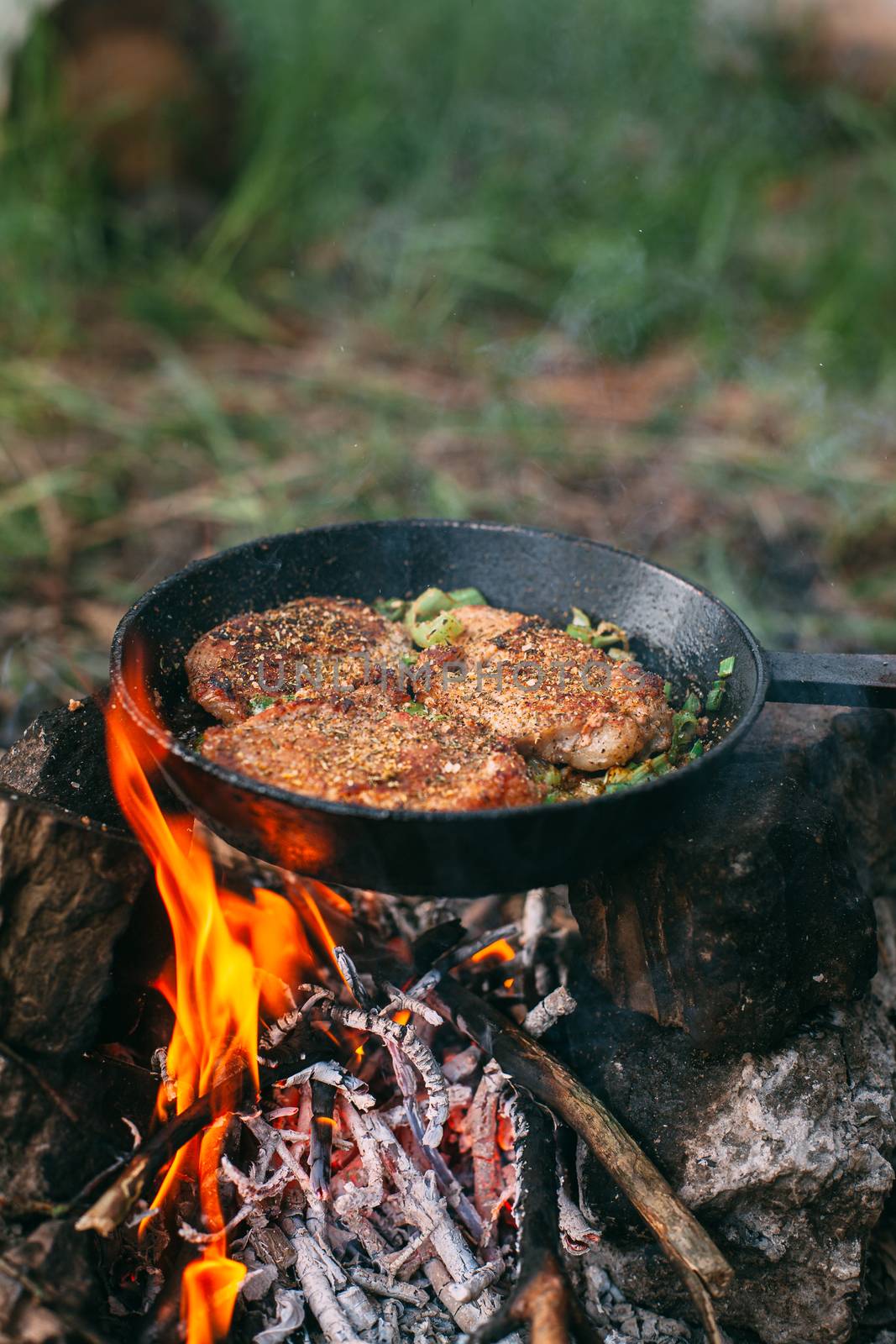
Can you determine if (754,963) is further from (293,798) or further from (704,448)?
(704,448)

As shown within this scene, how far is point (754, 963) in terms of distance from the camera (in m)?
2.36

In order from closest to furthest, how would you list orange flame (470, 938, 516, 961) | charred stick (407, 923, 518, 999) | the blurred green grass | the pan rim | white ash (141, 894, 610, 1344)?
1. the pan rim
2. white ash (141, 894, 610, 1344)
3. charred stick (407, 923, 518, 999)
4. orange flame (470, 938, 516, 961)
5. the blurred green grass

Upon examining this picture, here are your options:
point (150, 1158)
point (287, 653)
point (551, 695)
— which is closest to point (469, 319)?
point (287, 653)

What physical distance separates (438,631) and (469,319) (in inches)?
213

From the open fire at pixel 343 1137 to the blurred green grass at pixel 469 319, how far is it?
1.99 m

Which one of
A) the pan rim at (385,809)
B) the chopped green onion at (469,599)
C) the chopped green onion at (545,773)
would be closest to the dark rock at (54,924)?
the pan rim at (385,809)

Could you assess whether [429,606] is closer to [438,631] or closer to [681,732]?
[438,631]

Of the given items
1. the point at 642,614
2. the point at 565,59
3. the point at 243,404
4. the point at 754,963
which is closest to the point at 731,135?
the point at 565,59

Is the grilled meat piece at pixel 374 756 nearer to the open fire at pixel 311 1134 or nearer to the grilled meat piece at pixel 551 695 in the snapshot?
the grilled meat piece at pixel 551 695

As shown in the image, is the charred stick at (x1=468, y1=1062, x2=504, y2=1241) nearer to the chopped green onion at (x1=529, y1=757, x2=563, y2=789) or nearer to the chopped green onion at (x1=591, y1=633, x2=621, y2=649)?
the chopped green onion at (x1=529, y1=757, x2=563, y2=789)

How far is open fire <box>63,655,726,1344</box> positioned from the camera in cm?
222

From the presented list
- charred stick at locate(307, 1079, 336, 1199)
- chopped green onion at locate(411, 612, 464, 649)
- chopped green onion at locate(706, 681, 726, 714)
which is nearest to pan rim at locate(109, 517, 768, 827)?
chopped green onion at locate(706, 681, 726, 714)

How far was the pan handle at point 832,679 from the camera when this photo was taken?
2.48 metres

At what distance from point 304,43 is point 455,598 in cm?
666
